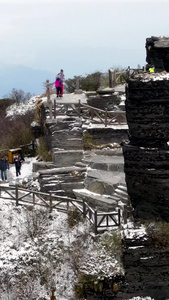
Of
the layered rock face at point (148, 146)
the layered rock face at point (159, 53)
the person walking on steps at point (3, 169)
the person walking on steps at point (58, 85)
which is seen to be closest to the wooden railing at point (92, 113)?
the person walking on steps at point (58, 85)

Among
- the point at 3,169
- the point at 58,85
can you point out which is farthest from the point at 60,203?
the point at 58,85

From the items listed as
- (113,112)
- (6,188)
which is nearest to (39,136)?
(113,112)

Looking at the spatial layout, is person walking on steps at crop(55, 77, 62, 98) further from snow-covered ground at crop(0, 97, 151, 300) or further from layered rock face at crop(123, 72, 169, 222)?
layered rock face at crop(123, 72, 169, 222)

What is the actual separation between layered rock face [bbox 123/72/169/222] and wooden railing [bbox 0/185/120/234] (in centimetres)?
131

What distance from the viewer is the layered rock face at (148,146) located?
1349 centimetres

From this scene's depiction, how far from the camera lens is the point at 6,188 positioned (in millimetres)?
18000

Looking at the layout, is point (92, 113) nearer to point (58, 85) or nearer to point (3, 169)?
point (58, 85)

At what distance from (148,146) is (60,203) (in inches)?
194

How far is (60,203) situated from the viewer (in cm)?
1752

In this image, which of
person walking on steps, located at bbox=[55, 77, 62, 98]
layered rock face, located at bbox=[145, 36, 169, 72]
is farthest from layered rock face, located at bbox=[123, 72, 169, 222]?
person walking on steps, located at bbox=[55, 77, 62, 98]

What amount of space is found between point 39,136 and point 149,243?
1397 cm

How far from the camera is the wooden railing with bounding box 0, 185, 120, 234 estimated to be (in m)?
15.5

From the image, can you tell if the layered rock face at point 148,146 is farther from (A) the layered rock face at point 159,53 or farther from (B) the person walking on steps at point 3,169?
(B) the person walking on steps at point 3,169

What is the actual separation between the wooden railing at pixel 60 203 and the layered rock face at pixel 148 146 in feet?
4.31
